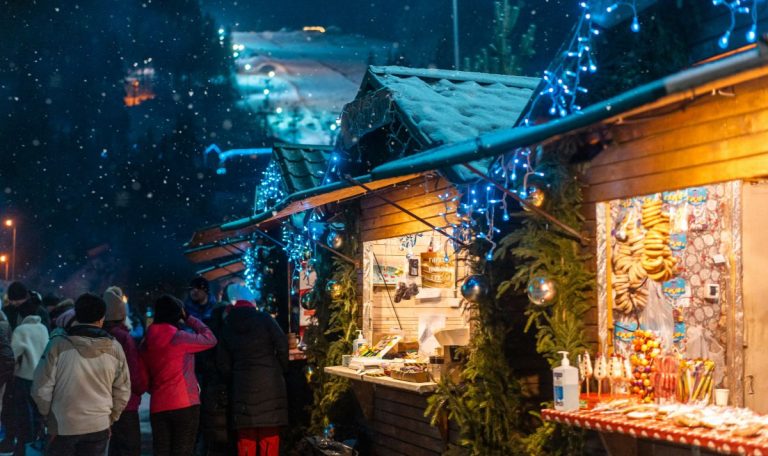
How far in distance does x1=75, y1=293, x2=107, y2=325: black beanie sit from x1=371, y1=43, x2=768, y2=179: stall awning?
273 cm

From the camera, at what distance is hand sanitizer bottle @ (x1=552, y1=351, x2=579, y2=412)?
577 centimetres

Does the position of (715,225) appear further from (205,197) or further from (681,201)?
(205,197)

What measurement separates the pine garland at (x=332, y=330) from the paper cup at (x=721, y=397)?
6.33 metres

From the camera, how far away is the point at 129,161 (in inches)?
2292

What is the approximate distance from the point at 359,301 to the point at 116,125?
5270 centimetres

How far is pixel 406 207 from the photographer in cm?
997

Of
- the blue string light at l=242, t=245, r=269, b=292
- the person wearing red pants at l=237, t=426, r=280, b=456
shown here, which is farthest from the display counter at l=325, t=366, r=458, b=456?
the blue string light at l=242, t=245, r=269, b=292

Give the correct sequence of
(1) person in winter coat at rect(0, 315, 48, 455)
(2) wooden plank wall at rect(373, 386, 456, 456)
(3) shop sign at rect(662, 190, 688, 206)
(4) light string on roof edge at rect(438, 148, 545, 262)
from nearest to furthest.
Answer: (4) light string on roof edge at rect(438, 148, 545, 262), (3) shop sign at rect(662, 190, 688, 206), (2) wooden plank wall at rect(373, 386, 456, 456), (1) person in winter coat at rect(0, 315, 48, 455)

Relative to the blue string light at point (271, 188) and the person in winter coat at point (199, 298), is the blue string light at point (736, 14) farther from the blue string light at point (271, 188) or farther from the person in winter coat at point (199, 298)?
the blue string light at point (271, 188)

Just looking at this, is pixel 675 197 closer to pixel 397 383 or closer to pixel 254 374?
pixel 397 383

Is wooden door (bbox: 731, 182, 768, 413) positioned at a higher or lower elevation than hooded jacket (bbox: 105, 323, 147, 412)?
higher

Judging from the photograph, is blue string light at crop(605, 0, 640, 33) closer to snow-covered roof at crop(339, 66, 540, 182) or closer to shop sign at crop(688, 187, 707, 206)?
shop sign at crop(688, 187, 707, 206)

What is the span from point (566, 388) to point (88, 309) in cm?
417

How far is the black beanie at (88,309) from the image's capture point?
7.06m
